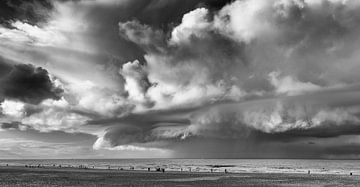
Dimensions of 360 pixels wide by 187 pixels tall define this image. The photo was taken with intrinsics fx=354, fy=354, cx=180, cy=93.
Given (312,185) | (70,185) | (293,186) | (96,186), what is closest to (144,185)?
(96,186)

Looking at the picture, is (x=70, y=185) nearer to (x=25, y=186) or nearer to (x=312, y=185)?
(x=25, y=186)

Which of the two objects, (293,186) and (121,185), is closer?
(121,185)

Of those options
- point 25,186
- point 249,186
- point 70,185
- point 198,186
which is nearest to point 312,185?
point 249,186

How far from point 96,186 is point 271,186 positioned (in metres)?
32.0

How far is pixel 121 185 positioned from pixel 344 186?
42472mm

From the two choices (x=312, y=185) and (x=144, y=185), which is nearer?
(x=144, y=185)

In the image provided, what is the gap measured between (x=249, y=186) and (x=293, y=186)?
31.2ft

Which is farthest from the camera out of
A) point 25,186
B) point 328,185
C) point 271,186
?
point 328,185

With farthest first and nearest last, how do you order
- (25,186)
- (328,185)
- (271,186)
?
(328,185) < (271,186) < (25,186)

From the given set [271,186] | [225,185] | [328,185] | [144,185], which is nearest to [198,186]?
[225,185]

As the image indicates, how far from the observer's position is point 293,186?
67.6m

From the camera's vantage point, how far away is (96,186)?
201ft

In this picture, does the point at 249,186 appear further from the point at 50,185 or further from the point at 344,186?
the point at 50,185

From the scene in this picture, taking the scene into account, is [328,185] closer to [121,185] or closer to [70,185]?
[121,185]
